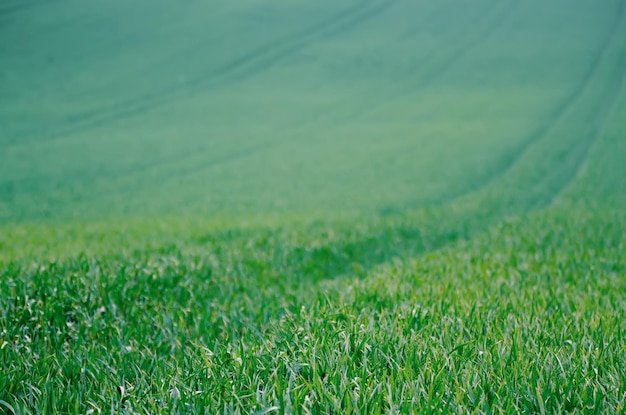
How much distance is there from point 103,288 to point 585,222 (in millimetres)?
9004

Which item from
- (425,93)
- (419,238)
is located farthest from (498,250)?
(425,93)

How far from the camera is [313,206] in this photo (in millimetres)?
17969

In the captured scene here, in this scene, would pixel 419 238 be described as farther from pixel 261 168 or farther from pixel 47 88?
pixel 47 88

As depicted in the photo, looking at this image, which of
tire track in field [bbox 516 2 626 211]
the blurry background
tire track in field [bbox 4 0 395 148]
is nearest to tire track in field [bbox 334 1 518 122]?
the blurry background

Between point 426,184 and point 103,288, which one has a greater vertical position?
point 103,288

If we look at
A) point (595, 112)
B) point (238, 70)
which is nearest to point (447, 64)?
point (595, 112)

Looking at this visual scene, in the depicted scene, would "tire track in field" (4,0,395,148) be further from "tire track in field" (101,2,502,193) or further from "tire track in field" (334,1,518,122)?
"tire track in field" (334,1,518,122)

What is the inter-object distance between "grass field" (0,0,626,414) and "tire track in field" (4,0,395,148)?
25 centimetres

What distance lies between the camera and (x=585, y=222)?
10.3 m

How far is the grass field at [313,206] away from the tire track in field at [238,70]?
0.25 metres

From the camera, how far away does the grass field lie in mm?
2736

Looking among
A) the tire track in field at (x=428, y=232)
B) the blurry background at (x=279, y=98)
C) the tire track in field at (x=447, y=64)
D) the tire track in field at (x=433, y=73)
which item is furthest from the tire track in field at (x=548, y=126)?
the tire track in field at (x=433, y=73)

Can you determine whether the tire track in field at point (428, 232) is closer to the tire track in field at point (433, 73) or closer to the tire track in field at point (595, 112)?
the tire track in field at point (595, 112)

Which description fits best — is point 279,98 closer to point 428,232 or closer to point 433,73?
point 433,73
